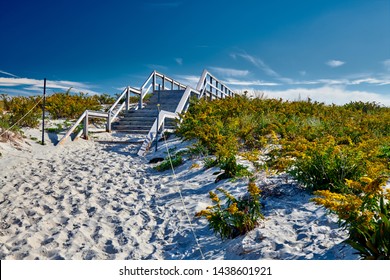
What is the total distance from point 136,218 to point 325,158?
2760 millimetres

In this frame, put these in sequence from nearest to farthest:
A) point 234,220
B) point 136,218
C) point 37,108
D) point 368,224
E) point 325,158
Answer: point 368,224, point 234,220, point 136,218, point 325,158, point 37,108

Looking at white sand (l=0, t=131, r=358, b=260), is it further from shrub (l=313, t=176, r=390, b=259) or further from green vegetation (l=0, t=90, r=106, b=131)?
green vegetation (l=0, t=90, r=106, b=131)

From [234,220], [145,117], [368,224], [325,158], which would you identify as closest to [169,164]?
[325,158]

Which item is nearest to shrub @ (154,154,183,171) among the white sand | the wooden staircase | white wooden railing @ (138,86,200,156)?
the white sand

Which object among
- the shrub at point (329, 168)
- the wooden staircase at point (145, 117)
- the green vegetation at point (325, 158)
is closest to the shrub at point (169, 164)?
the green vegetation at point (325, 158)

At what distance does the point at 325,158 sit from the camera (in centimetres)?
504

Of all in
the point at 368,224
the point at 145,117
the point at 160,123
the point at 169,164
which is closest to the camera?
the point at 368,224

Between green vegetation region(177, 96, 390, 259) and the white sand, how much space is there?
287mm

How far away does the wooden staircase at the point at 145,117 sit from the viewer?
13.3 metres

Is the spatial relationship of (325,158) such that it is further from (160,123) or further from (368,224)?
(160,123)

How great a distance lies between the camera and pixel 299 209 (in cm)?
434

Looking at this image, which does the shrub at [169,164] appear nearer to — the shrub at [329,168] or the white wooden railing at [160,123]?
the white wooden railing at [160,123]
